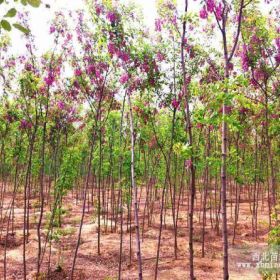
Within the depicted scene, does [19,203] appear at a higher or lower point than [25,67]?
lower

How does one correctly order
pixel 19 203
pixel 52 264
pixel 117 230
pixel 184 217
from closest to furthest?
pixel 52 264
pixel 117 230
pixel 184 217
pixel 19 203

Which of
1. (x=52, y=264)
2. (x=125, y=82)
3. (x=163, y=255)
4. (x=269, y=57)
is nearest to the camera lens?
(x=125, y=82)

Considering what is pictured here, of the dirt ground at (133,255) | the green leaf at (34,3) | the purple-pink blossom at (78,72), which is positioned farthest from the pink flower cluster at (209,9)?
the dirt ground at (133,255)

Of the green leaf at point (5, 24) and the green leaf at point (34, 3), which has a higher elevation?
the green leaf at point (34, 3)

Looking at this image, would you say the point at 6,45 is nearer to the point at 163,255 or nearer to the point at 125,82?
the point at 125,82

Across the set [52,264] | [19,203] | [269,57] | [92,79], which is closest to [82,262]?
[52,264]

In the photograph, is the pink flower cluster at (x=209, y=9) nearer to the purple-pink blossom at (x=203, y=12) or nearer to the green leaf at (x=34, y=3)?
the purple-pink blossom at (x=203, y=12)

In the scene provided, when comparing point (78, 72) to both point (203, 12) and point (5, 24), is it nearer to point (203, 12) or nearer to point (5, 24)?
point (203, 12)

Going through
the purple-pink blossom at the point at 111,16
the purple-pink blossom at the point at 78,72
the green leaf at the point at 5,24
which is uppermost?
the purple-pink blossom at the point at 111,16

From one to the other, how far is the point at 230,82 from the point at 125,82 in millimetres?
5045

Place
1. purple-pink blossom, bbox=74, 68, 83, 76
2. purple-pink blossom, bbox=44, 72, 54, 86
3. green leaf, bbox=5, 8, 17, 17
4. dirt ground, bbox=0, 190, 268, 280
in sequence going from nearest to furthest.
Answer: green leaf, bbox=5, 8, 17, 17 → purple-pink blossom, bbox=44, 72, 54, 86 → purple-pink blossom, bbox=74, 68, 83, 76 → dirt ground, bbox=0, 190, 268, 280

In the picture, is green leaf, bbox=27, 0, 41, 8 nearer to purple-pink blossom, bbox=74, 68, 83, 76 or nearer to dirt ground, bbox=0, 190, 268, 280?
purple-pink blossom, bbox=74, 68, 83, 76

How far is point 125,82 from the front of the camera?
32.3 ft

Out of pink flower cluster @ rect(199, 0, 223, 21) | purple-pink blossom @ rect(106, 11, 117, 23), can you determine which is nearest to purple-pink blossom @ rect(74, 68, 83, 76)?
purple-pink blossom @ rect(106, 11, 117, 23)
